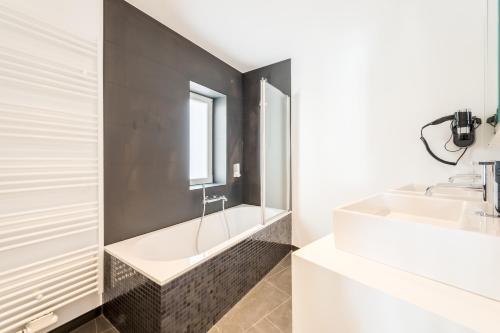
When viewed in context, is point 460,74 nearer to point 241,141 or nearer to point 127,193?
point 241,141

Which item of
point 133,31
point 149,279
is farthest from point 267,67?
point 149,279

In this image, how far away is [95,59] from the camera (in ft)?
5.08

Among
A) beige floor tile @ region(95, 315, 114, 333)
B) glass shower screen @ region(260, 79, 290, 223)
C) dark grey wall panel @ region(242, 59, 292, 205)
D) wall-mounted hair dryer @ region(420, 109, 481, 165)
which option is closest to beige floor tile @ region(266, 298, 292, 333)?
glass shower screen @ region(260, 79, 290, 223)

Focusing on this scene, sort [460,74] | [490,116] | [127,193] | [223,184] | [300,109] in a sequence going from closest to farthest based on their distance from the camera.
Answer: [490,116]
[460,74]
[127,193]
[300,109]
[223,184]

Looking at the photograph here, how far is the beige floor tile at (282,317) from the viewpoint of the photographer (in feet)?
4.81

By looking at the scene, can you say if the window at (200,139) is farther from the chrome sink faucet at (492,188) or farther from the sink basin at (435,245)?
the chrome sink faucet at (492,188)

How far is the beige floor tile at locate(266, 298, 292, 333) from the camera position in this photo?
1.47m

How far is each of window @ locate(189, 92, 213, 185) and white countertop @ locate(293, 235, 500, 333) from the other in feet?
6.31

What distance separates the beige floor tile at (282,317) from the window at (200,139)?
1.57 metres

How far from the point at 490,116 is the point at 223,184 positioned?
8.02ft

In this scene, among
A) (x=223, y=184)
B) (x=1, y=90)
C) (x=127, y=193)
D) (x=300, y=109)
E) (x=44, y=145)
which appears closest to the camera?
(x=1, y=90)

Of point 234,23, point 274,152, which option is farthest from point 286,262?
point 234,23

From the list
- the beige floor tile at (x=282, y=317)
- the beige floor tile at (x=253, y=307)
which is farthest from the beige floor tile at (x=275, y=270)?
the beige floor tile at (x=282, y=317)

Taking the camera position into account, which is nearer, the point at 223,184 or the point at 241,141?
the point at 223,184
